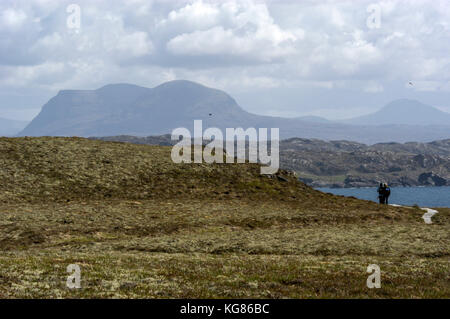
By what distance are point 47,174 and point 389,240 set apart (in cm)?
4985

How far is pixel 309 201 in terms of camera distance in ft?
225

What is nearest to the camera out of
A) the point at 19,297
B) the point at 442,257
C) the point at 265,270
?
the point at 19,297

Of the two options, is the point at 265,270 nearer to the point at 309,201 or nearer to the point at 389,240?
the point at 389,240

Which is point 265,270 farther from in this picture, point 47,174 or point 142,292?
point 47,174

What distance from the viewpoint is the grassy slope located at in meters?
21.5

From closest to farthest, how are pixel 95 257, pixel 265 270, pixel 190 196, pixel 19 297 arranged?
pixel 19 297 → pixel 265 270 → pixel 95 257 → pixel 190 196

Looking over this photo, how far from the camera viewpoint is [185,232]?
45.5 m

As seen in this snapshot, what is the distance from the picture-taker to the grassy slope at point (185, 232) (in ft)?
70.6

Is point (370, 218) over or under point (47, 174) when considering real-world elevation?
under

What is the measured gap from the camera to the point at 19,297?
59.4 ft
